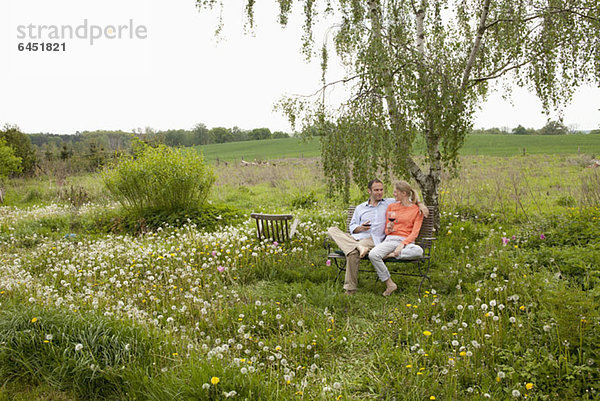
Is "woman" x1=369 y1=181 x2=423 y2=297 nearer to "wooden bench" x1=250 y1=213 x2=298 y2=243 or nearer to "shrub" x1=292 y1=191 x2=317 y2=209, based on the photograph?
"wooden bench" x1=250 y1=213 x2=298 y2=243

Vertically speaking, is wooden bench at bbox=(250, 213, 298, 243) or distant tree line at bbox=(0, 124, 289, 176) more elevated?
distant tree line at bbox=(0, 124, 289, 176)

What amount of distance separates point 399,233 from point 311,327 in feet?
6.83

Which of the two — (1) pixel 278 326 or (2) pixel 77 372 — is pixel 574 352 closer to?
(1) pixel 278 326

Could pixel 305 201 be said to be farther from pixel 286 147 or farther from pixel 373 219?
pixel 286 147

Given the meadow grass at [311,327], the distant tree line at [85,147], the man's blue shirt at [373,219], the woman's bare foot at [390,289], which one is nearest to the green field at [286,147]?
the distant tree line at [85,147]

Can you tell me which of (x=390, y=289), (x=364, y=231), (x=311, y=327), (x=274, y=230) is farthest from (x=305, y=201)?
(x=311, y=327)

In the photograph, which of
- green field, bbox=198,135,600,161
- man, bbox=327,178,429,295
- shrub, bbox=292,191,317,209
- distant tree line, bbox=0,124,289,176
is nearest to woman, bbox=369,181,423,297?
man, bbox=327,178,429,295

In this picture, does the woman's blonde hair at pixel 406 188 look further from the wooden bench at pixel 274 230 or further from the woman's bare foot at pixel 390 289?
the wooden bench at pixel 274 230

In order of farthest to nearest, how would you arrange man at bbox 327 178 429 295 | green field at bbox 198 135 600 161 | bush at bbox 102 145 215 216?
green field at bbox 198 135 600 161
bush at bbox 102 145 215 216
man at bbox 327 178 429 295

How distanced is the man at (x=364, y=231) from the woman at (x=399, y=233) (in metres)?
0.12

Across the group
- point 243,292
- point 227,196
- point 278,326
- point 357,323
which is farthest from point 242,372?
point 227,196

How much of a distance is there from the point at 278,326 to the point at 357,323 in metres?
0.83

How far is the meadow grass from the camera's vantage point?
2980mm

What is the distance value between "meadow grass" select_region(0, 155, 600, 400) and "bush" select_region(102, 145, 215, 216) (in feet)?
9.49
